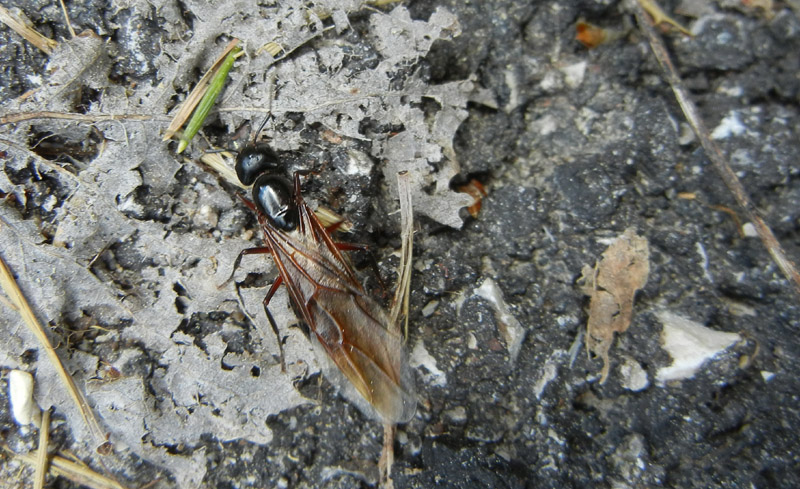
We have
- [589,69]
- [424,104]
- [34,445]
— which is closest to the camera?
[34,445]

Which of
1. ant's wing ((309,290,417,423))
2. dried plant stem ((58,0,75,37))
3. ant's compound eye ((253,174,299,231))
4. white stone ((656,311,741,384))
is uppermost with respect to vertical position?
dried plant stem ((58,0,75,37))

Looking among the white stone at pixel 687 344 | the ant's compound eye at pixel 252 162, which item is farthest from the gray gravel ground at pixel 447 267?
the ant's compound eye at pixel 252 162

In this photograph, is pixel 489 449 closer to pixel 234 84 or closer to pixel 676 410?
pixel 676 410

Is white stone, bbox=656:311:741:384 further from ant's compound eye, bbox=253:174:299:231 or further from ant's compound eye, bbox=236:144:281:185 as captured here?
ant's compound eye, bbox=236:144:281:185

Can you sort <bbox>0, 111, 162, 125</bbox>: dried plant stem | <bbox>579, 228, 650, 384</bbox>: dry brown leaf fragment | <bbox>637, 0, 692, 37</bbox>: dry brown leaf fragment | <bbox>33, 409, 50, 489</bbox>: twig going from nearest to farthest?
<bbox>33, 409, 50, 489</bbox>: twig → <bbox>0, 111, 162, 125</bbox>: dried plant stem → <bbox>579, 228, 650, 384</bbox>: dry brown leaf fragment → <bbox>637, 0, 692, 37</bbox>: dry brown leaf fragment

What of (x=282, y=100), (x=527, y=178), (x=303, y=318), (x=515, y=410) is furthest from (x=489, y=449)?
(x=282, y=100)

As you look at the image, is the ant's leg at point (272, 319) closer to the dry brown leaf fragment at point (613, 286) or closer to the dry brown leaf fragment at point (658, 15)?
the dry brown leaf fragment at point (613, 286)

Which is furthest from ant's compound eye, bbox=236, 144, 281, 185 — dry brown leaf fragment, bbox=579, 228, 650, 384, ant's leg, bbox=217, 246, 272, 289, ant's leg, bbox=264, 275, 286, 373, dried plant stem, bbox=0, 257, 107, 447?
dry brown leaf fragment, bbox=579, 228, 650, 384
